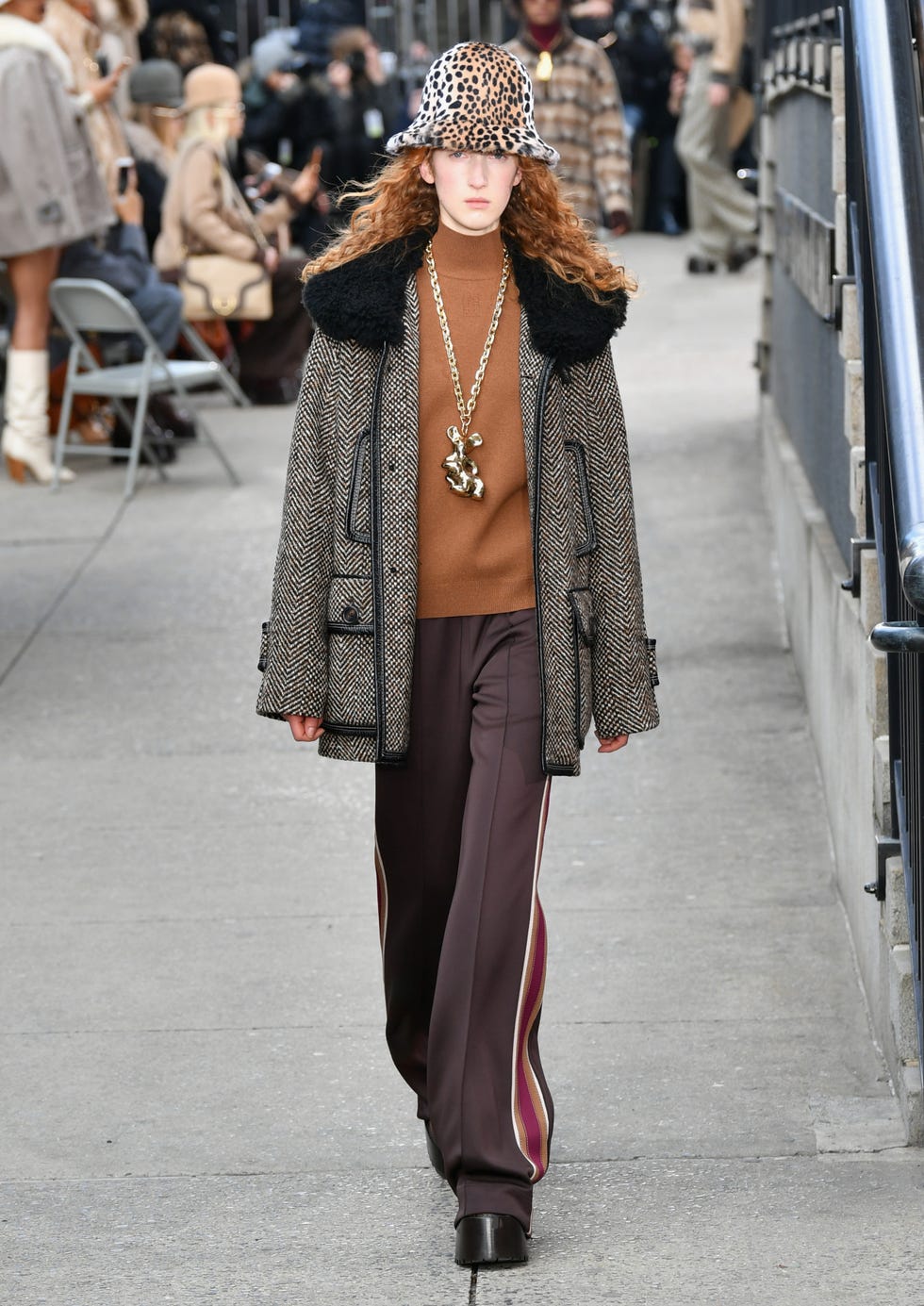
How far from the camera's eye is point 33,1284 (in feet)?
11.8

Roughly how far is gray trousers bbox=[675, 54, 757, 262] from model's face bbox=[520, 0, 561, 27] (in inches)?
283

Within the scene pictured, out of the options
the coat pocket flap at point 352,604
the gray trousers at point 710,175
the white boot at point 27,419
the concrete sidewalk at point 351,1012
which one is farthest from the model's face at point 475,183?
the gray trousers at point 710,175

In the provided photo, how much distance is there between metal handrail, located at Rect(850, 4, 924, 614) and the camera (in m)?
3.25

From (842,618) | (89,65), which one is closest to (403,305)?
(842,618)

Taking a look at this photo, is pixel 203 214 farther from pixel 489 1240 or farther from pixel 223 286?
pixel 489 1240

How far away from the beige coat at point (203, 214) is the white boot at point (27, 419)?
1664 mm

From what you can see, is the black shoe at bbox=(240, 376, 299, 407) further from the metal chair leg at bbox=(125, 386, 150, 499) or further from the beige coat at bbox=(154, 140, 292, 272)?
the metal chair leg at bbox=(125, 386, 150, 499)

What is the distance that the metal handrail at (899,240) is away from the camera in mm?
3254

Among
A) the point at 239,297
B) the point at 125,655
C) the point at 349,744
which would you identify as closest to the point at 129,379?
the point at 239,297

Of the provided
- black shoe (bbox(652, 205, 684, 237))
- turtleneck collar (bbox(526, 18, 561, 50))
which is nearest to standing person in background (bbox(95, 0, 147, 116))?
turtleneck collar (bbox(526, 18, 561, 50))

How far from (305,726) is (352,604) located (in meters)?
0.23

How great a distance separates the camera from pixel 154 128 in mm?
14477

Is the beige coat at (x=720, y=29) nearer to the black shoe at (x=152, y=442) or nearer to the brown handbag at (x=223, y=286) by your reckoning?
the brown handbag at (x=223, y=286)

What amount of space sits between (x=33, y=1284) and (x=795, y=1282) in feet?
3.98
